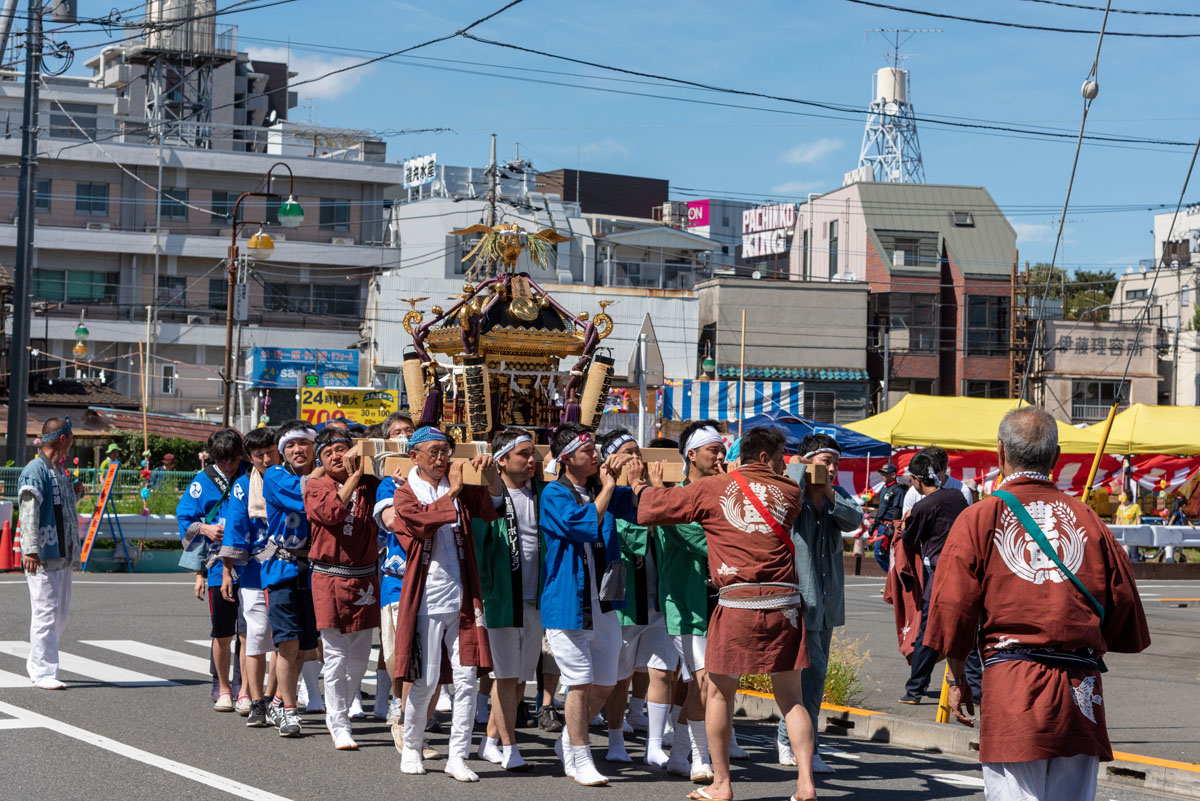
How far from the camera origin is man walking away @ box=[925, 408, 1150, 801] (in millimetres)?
5023

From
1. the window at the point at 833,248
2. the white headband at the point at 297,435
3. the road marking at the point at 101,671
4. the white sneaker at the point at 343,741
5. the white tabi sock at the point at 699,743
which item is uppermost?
the window at the point at 833,248

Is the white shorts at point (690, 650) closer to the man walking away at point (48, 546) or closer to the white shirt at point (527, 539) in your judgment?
the white shirt at point (527, 539)

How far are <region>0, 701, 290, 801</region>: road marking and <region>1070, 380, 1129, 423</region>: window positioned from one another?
48338 mm

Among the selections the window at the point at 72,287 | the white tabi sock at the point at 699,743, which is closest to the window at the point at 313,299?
the window at the point at 72,287

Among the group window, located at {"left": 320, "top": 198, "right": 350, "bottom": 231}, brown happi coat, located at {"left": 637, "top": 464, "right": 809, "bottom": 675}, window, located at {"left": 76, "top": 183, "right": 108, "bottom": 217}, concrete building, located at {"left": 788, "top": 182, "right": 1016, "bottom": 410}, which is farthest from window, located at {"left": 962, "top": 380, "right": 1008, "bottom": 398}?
brown happi coat, located at {"left": 637, "top": 464, "right": 809, "bottom": 675}

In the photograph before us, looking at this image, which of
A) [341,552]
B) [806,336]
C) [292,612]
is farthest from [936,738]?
[806,336]

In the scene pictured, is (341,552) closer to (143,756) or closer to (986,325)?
(143,756)

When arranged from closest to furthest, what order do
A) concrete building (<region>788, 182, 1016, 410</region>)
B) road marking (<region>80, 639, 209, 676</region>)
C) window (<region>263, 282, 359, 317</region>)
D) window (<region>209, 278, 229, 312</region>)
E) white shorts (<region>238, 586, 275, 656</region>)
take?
white shorts (<region>238, 586, 275, 656</region>) → road marking (<region>80, 639, 209, 676</region>) → concrete building (<region>788, 182, 1016, 410</region>) → window (<region>209, 278, 229, 312</region>) → window (<region>263, 282, 359, 317</region>)

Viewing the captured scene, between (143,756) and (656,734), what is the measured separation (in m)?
3.20

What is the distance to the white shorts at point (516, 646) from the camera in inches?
321

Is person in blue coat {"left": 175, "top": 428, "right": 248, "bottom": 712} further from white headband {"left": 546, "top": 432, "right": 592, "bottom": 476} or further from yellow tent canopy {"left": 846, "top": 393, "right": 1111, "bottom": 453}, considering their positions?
yellow tent canopy {"left": 846, "top": 393, "right": 1111, "bottom": 453}

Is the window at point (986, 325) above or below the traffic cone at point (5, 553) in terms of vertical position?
above

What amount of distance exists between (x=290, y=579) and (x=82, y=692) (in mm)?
2482

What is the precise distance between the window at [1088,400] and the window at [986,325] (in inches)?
124
